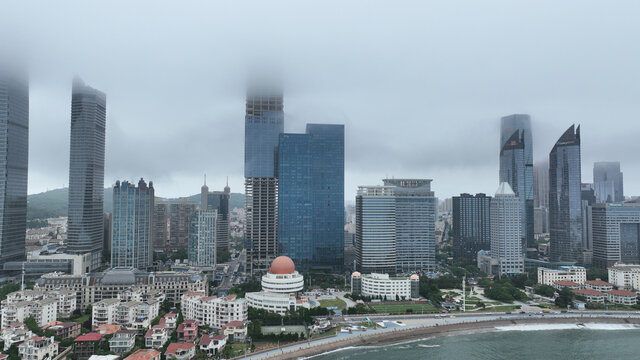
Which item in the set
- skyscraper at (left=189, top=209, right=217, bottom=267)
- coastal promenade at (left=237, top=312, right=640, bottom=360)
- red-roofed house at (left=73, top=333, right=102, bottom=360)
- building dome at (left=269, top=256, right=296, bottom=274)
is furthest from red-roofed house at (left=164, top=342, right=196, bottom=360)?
skyscraper at (left=189, top=209, right=217, bottom=267)

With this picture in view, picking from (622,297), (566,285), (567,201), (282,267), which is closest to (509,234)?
(566,285)

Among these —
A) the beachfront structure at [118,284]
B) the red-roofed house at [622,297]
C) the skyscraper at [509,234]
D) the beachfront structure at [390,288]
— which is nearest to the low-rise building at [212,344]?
the beachfront structure at [118,284]

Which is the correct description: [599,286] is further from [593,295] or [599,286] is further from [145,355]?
[145,355]

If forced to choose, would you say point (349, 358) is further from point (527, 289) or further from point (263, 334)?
point (527, 289)

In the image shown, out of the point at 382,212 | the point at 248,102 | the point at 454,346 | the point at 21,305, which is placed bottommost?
the point at 454,346

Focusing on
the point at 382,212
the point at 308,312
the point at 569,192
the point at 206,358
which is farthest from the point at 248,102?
the point at 569,192

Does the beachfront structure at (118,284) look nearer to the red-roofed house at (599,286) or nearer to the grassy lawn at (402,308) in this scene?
the grassy lawn at (402,308)
